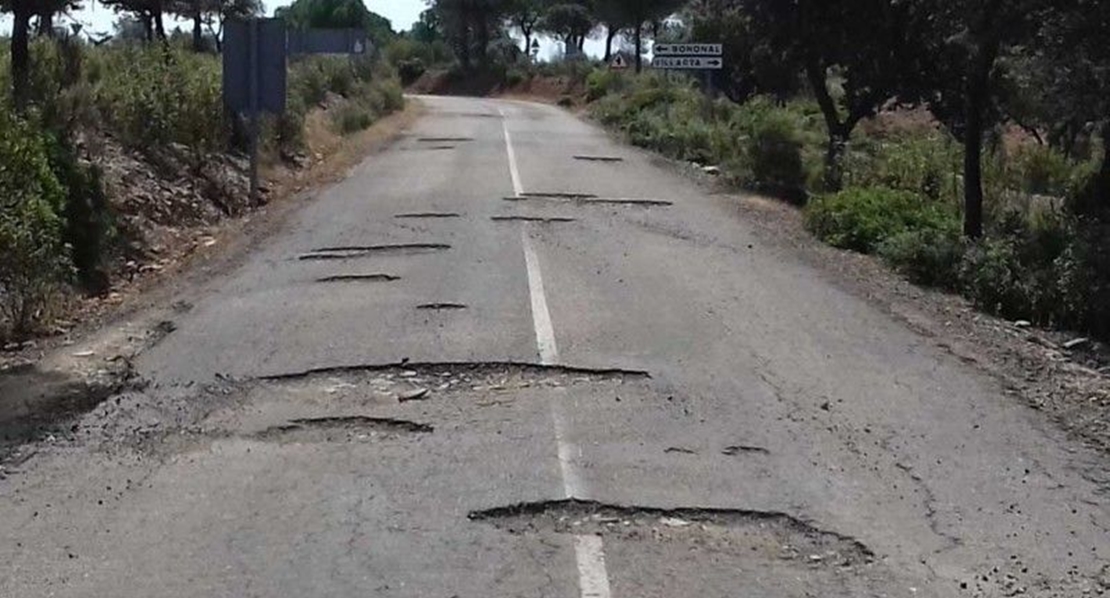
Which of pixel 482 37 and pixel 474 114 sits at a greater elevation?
pixel 482 37

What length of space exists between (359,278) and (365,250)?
1.85 meters

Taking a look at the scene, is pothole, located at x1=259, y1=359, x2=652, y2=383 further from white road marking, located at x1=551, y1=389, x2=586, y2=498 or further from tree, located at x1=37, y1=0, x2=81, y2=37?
tree, located at x1=37, y1=0, x2=81, y2=37

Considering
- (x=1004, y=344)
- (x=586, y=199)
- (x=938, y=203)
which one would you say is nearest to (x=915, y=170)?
(x=938, y=203)

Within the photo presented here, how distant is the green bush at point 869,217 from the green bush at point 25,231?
31.3 ft

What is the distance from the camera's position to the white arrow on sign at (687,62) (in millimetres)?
33125

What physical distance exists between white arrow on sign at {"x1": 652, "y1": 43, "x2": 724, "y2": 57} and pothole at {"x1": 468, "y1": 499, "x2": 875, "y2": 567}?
87.5 feet

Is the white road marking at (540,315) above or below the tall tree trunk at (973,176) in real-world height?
below

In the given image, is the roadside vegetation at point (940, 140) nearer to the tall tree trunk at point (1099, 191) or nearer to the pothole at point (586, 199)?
the tall tree trunk at point (1099, 191)

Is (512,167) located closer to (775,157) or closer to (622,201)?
(775,157)

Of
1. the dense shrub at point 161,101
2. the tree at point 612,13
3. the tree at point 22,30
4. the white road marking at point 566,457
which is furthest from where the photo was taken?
the tree at point 612,13

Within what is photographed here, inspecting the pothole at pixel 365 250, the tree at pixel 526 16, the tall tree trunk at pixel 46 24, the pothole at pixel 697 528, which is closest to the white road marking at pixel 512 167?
the pothole at pixel 365 250

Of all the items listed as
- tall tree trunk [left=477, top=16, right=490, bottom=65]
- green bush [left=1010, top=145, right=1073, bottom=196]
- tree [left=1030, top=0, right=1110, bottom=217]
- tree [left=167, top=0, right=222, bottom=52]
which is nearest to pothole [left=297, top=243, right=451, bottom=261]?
tree [left=1030, top=0, right=1110, bottom=217]

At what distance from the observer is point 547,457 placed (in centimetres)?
788

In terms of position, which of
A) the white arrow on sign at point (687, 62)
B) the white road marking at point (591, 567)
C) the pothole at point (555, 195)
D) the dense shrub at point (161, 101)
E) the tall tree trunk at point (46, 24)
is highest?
the tall tree trunk at point (46, 24)
